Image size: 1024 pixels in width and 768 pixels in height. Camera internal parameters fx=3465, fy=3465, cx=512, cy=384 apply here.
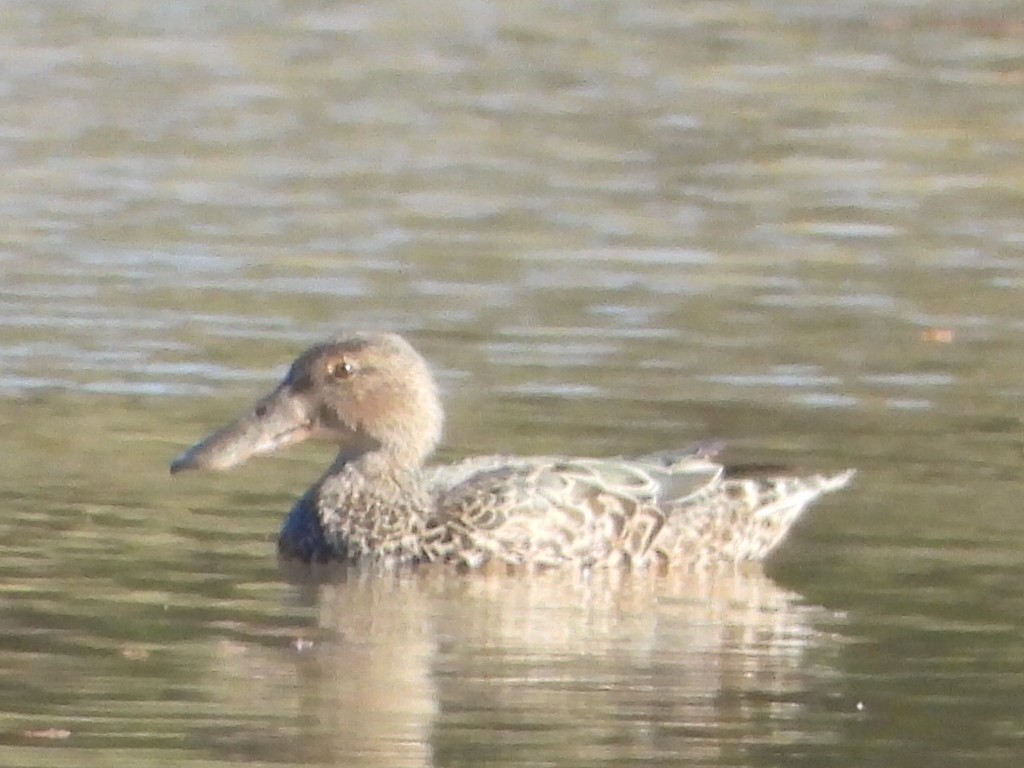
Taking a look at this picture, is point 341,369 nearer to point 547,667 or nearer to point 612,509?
point 612,509

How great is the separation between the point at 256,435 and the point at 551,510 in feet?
3.92

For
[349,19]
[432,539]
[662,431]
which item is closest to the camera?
[432,539]

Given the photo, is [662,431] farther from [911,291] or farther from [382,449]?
[911,291]

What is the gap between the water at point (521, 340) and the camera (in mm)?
9867

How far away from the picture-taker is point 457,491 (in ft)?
41.0

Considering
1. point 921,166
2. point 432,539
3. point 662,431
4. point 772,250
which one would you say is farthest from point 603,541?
point 921,166

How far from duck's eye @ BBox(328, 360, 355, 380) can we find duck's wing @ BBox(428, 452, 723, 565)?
23.3 inches

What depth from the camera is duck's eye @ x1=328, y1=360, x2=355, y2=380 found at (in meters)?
13.0

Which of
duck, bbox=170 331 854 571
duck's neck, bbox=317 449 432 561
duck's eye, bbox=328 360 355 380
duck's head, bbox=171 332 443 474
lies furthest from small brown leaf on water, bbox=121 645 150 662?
duck's eye, bbox=328 360 355 380

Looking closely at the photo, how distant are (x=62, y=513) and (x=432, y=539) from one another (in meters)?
1.33

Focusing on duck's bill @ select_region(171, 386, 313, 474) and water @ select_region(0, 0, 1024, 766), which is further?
duck's bill @ select_region(171, 386, 313, 474)

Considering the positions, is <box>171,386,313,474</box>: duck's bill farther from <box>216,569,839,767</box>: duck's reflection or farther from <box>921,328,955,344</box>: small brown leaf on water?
<box>921,328,955,344</box>: small brown leaf on water

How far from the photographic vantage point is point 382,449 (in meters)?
13.0

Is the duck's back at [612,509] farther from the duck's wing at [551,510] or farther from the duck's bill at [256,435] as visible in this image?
the duck's bill at [256,435]
